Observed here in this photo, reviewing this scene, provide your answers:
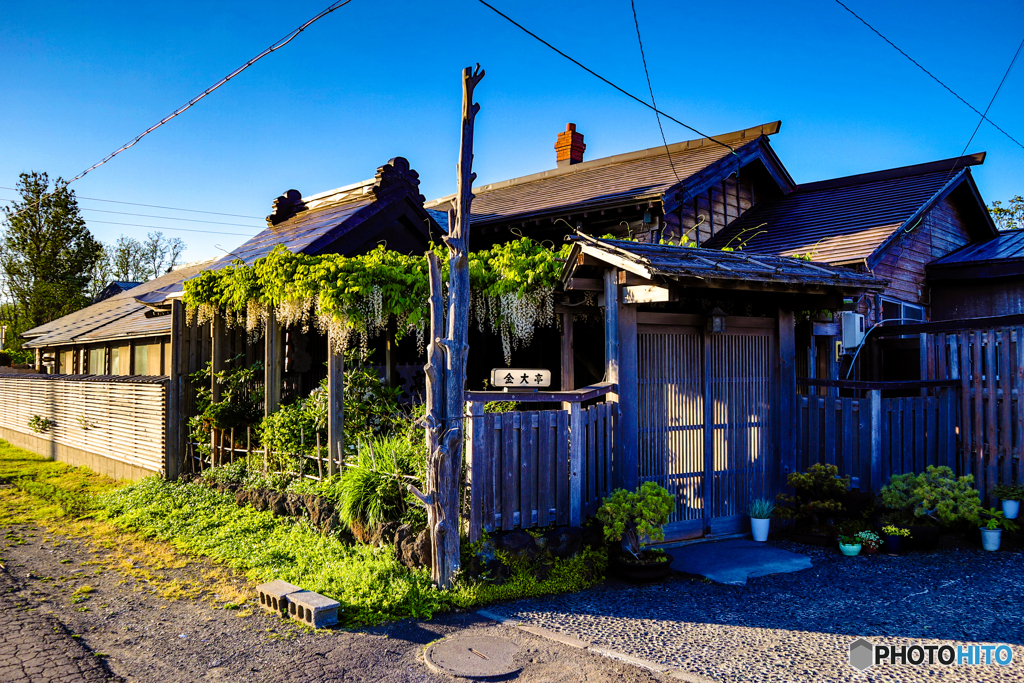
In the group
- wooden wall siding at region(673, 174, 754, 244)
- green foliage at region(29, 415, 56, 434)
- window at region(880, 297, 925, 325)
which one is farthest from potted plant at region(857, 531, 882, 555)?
green foliage at region(29, 415, 56, 434)

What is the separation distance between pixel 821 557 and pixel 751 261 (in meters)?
3.30

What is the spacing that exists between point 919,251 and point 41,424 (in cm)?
1963

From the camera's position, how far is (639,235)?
500 inches

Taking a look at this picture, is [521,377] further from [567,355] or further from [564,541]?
[564,541]

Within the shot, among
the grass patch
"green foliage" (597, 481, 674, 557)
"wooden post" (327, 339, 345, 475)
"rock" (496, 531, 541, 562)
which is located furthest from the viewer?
"wooden post" (327, 339, 345, 475)

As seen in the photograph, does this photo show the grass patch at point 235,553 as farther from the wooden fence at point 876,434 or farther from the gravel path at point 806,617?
the wooden fence at point 876,434

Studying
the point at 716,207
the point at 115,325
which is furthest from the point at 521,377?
the point at 115,325

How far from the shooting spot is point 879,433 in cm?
838

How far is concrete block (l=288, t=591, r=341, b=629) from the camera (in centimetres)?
534

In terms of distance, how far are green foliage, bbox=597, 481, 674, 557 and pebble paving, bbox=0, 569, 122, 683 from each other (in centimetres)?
401

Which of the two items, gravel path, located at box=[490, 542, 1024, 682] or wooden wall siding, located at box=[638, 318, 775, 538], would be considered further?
wooden wall siding, located at box=[638, 318, 775, 538]

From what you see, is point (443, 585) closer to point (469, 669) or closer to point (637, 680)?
point (469, 669)

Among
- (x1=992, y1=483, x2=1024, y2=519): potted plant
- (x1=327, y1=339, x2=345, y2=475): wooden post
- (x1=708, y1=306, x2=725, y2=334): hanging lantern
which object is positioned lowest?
(x1=992, y1=483, x2=1024, y2=519): potted plant

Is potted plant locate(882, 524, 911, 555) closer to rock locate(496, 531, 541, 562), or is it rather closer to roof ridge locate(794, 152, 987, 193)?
rock locate(496, 531, 541, 562)
